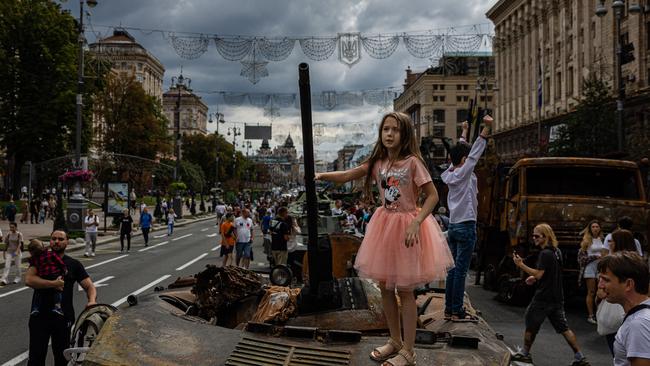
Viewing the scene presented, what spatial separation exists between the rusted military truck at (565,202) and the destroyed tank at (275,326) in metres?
7.64

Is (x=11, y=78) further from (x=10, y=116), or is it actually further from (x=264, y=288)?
(x=264, y=288)

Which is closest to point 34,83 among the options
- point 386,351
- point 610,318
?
point 610,318

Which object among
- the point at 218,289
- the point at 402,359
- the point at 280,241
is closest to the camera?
the point at 402,359

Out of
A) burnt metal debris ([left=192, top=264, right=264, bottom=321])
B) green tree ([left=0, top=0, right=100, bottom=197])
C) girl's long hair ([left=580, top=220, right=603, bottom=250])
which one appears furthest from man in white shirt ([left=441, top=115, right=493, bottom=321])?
green tree ([left=0, top=0, right=100, bottom=197])

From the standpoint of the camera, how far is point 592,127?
2958cm

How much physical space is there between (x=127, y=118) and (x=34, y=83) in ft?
76.6

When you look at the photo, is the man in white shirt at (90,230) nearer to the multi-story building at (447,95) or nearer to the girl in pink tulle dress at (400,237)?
the girl in pink tulle dress at (400,237)

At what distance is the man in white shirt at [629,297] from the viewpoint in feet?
10.6

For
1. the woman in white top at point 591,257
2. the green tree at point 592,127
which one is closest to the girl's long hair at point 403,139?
the woman in white top at point 591,257

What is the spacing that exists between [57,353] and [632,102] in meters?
37.5

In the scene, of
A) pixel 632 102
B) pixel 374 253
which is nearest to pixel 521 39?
pixel 632 102

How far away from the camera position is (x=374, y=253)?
167 inches

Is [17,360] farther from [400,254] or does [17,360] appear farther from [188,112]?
[188,112]

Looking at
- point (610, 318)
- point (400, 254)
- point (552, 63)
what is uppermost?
point (552, 63)
